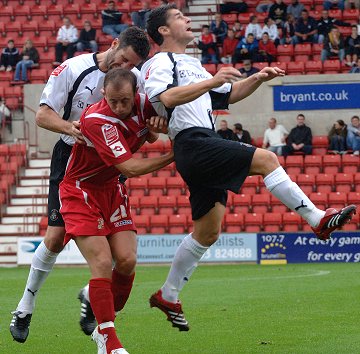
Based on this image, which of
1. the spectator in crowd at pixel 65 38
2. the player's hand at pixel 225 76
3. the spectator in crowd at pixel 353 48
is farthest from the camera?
the spectator in crowd at pixel 65 38

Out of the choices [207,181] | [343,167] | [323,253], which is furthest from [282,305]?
[343,167]

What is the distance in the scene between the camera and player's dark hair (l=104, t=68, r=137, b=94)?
744 centimetres

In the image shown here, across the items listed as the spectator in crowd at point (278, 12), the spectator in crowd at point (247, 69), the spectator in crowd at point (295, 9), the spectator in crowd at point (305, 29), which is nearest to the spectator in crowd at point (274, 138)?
the spectator in crowd at point (247, 69)

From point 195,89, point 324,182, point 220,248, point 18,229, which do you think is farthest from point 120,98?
point 18,229

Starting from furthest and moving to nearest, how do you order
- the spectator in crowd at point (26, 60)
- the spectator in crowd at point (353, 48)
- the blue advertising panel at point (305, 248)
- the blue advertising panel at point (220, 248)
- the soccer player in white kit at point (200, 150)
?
the spectator in crowd at point (26, 60), the spectator in crowd at point (353, 48), the blue advertising panel at point (220, 248), the blue advertising panel at point (305, 248), the soccer player in white kit at point (200, 150)

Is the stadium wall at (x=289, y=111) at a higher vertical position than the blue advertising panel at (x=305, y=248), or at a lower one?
higher

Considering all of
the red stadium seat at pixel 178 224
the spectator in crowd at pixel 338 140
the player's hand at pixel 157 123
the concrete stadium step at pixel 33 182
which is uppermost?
the player's hand at pixel 157 123

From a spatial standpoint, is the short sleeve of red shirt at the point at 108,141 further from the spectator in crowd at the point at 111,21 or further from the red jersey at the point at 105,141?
the spectator in crowd at the point at 111,21

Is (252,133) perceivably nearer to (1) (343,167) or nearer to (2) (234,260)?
(1) (343,167)

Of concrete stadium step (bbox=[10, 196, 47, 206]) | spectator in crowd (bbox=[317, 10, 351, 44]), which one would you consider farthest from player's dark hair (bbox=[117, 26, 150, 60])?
spectator in crowd (bbox=[317, 10, 351, 44])

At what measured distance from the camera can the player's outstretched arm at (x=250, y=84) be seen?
24.3 feet

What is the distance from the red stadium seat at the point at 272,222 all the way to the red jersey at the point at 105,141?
49.3 ft

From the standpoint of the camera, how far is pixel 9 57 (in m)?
27.5

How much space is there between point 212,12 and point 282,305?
59.0 feet
